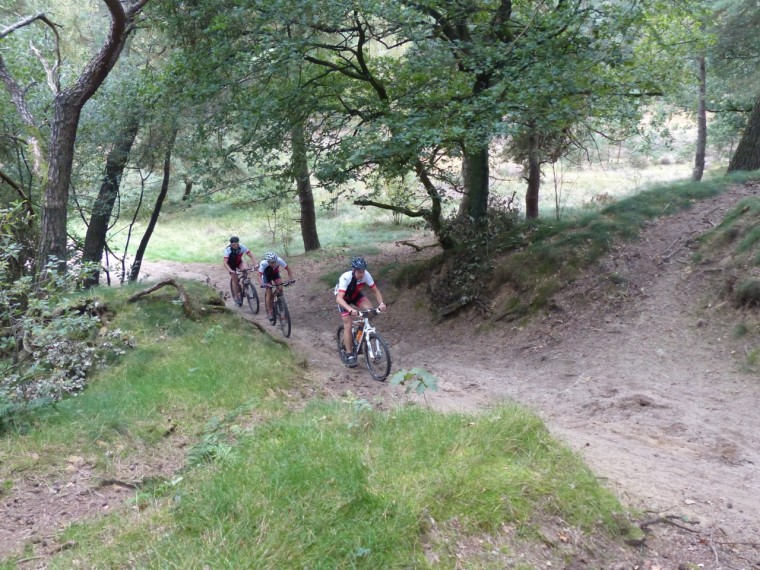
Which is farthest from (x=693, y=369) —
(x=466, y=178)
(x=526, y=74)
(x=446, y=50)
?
(x=466, y=178)

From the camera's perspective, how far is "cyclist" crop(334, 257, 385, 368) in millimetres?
9211

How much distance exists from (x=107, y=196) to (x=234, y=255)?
151 inches

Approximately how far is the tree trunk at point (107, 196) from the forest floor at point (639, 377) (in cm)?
433

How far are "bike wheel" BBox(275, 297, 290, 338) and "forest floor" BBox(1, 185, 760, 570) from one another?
0.83ft

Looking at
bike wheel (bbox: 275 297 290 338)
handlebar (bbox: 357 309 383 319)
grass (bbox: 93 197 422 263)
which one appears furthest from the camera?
grass (bbox: 93 197 422 263)

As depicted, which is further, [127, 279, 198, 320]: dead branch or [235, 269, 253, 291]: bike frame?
[235, 269, 253, 291]: bike frame

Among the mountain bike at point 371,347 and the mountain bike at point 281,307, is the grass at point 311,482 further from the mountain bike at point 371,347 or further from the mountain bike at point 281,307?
the mountain bike at point 281,307

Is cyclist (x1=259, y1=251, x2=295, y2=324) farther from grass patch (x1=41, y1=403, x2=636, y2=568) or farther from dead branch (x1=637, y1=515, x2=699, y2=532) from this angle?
dead branch (x1=637, y1=515, x2=699, y2=532)

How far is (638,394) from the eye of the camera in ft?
25.7

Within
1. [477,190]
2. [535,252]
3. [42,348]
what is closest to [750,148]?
[535,252]

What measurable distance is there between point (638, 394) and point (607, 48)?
236 inches

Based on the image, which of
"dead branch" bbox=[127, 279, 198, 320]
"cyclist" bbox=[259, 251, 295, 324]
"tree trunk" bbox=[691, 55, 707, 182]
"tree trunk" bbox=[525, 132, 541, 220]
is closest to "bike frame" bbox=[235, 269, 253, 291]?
"cyclist" bbox=[259, 251, 295, 324]

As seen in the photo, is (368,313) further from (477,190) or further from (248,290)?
(248,290)

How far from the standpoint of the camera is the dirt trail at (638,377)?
187 inches
